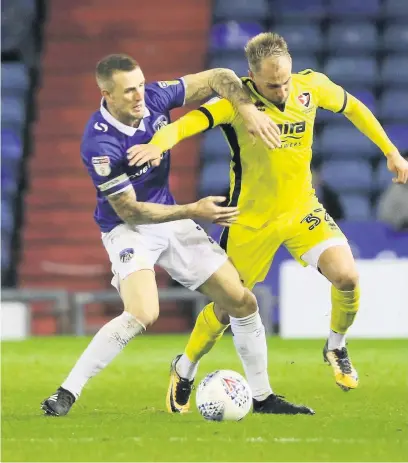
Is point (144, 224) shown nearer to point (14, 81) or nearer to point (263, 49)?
point (263, 49)

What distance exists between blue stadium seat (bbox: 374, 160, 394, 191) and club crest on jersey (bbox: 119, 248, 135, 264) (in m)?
8.75

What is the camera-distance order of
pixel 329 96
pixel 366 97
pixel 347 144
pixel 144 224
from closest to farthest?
pixel 144 224 < pixel 329 96 < pixel 347 144 < pixel 366 97

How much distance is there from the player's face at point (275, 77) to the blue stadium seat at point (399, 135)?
8.47 meters

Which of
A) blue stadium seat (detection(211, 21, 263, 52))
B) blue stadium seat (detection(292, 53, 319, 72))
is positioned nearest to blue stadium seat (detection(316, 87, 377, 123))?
blue stadium seat (detection(292, 53, 319, 72))

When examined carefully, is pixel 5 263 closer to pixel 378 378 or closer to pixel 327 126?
pixel 327 126

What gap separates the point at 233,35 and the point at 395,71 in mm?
2066

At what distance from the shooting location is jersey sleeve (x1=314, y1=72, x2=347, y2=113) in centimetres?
720

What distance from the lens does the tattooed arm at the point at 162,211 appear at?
Answer: 6.39m

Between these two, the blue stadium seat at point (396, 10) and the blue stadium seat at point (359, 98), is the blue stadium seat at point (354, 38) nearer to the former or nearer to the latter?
the blue stadium seat at point (396, 10)

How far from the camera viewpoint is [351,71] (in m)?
16.1

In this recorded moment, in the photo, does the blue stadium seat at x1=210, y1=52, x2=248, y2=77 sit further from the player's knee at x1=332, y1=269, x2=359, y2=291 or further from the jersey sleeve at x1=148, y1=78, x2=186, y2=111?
the player's knee at x1=332, y1=269, x2=359, y2=291

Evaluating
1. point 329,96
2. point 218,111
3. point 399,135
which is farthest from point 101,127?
point 399,135

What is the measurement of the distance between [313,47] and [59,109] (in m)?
3.26

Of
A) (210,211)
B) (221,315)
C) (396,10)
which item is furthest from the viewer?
(396,10)
